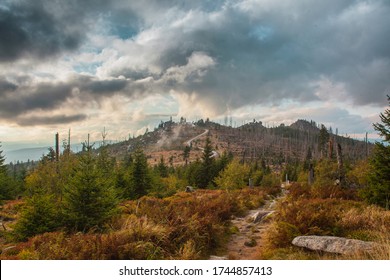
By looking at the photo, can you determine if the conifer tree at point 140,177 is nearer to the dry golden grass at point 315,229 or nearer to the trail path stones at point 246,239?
the trail path stones at point 246,239

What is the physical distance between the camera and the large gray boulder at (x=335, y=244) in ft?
21.8

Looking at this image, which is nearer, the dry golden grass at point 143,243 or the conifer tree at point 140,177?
the dry golden grass at point 143,243

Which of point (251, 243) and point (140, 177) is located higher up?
point (140, 177)

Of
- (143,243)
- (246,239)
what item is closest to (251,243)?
(246,239)

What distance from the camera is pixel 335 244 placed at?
22.8ft

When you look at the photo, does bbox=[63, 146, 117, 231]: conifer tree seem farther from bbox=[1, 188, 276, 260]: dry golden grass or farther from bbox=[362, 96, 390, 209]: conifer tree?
bbox=[362, 96, 390, 209]: conifer tree

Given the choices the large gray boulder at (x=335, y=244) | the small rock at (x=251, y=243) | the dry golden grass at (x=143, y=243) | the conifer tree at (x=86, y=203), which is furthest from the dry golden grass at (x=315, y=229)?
the conifer tree at (x=86, y=203)

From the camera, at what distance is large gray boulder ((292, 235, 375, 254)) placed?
6.65m

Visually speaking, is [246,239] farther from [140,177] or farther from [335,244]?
[140,177]

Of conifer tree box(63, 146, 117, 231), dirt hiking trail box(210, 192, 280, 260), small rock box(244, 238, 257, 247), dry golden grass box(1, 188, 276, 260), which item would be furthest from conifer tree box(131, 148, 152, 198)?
small rock box(244, 238, 257, 247)

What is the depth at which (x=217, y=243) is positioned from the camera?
31.5 feet
